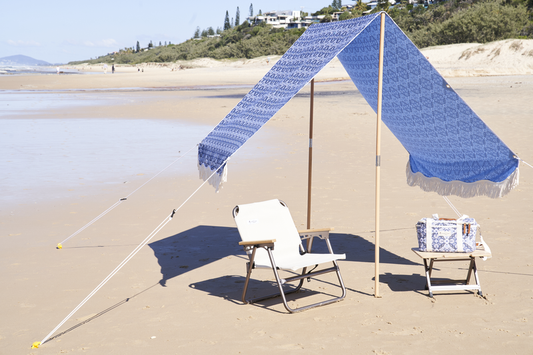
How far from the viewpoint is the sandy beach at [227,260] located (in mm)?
3518

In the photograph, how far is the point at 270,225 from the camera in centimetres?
454

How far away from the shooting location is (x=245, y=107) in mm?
4625

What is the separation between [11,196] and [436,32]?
3949cm

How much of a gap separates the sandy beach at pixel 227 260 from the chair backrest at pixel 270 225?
42 centimetres

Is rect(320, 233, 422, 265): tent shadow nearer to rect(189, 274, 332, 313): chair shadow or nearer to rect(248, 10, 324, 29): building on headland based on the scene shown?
rect(189, 274, 332, 313): chair shadow

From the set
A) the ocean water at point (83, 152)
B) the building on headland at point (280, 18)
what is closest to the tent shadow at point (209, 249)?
the ocean water at point (83, 152)

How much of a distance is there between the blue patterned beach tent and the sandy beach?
0.93m

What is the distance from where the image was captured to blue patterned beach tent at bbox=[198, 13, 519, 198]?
4.28 m

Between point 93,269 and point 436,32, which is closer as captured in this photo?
point 93,269

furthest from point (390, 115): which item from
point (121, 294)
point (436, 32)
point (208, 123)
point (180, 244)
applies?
point (436, 32)

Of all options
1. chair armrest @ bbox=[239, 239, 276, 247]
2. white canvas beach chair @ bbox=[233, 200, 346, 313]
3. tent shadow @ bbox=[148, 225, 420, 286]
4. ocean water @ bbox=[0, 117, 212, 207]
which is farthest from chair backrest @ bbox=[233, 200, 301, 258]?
ocean water @ bbox=[0, 117, 212, 207]

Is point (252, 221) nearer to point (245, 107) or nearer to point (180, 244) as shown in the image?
point (245, 107)

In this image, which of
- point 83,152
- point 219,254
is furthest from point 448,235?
point 83,152

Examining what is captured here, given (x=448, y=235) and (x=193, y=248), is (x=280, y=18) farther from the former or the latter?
(x=448, y=235)
